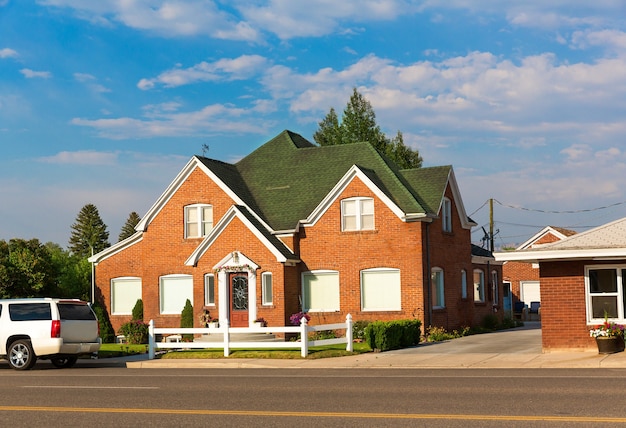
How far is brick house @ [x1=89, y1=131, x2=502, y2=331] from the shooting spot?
37031mm

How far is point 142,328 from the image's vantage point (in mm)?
38344

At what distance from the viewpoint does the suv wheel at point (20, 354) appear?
986 inches

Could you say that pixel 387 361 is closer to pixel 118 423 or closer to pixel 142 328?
pixel 118 423

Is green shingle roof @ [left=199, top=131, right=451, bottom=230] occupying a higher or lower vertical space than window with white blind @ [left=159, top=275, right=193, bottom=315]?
higher

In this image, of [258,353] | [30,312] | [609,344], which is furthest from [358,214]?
[30,312]

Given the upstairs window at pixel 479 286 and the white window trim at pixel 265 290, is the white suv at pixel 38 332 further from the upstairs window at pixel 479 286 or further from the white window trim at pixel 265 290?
the upstairs window at pixel 479 286

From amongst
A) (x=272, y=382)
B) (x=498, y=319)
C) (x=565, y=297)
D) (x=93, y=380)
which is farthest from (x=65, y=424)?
(x=498, y=319)

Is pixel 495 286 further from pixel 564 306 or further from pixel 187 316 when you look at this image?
pixel 564 306

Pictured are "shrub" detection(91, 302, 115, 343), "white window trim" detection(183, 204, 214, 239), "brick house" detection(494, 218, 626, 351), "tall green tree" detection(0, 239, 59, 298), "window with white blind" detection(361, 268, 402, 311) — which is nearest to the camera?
"brick house" detection(494, 218, 626, 351)

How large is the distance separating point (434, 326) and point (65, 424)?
26190 millimetres

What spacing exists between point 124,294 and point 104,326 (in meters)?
3.06

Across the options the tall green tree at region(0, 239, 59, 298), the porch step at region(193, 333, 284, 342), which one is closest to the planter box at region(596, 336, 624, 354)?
the porch step at region(193, 333, 284, 342)

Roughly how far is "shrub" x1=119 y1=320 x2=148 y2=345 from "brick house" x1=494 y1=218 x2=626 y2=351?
60.8 feet

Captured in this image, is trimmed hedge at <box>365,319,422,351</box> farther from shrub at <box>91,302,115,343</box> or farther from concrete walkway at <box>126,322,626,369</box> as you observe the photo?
shrub at <box>91,302,115,343</box>
